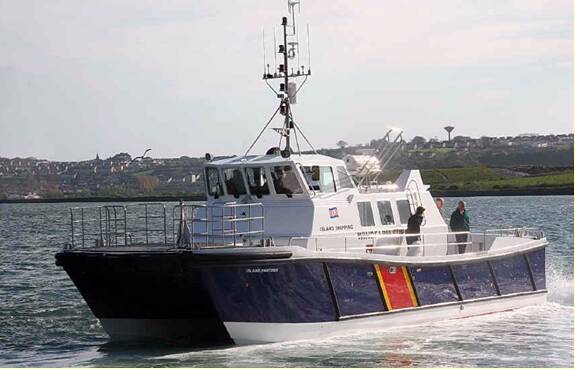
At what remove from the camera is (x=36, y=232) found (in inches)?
2283

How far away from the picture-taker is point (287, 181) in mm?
20125

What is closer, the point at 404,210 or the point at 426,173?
the point at 404,210

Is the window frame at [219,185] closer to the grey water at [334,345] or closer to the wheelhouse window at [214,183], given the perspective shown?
the wheelhouse window at [214,183]

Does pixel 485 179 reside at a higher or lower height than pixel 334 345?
higher

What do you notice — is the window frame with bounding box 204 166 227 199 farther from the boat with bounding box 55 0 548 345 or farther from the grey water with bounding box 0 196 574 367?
the grey water with bounding box 0 196 574 367

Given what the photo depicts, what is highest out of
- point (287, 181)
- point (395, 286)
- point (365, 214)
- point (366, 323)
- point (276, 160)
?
point (276, 160)

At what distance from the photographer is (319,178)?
20.5 metres

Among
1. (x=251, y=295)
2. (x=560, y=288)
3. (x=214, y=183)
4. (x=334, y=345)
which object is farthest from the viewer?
(x=560, y=288)

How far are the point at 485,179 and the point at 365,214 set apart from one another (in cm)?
9004

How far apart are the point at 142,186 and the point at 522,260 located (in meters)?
95.5

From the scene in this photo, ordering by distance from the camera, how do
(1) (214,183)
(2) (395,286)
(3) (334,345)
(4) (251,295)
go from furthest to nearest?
1. (1) (214,183)
2. (2) (395,286)
3. (3) (334,345)
4. (4) (251,295)

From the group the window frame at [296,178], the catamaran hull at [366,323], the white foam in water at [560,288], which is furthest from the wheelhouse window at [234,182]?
the white foam in water at [560,288]

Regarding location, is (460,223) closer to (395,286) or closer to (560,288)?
(395,286)

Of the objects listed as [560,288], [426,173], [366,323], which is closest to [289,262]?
[366,323]
